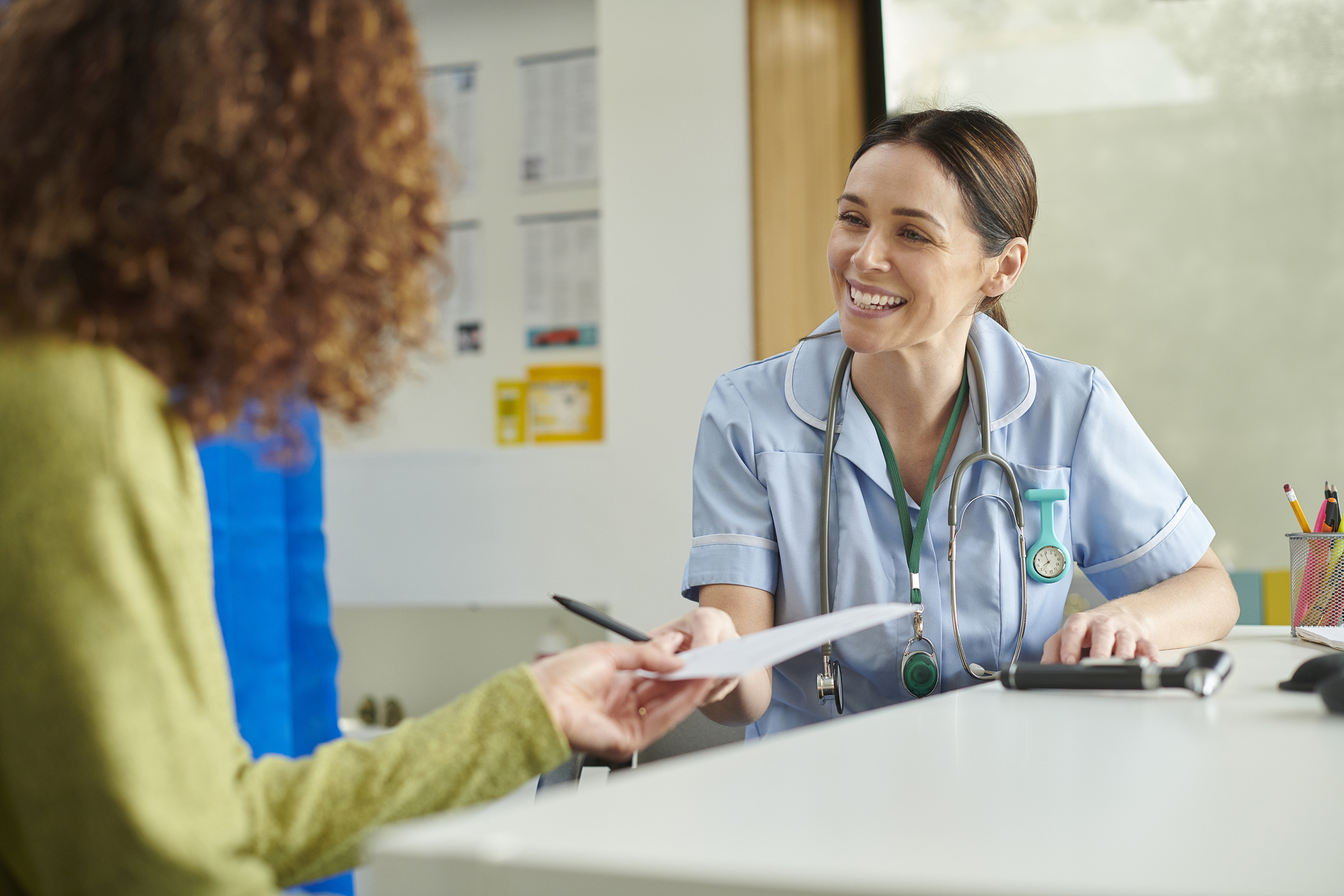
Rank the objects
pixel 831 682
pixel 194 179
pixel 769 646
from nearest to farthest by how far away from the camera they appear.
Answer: pixel 194 179, pixel 769 646, pixel 831 682

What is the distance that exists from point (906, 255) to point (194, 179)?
103 cm

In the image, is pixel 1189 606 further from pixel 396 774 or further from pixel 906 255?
pixel 396 774

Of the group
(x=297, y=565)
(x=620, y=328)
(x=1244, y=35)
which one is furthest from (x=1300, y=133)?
(x=297, y=565)

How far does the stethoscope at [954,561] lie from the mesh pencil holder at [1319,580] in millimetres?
348

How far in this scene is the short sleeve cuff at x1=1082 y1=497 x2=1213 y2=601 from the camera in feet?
4.50

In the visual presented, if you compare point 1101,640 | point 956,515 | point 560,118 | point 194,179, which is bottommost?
point 1101,640

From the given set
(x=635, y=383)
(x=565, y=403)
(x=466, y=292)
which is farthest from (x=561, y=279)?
(x=635, y=383)

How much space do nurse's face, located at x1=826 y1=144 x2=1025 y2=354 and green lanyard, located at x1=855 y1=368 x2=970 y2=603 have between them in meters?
0.11

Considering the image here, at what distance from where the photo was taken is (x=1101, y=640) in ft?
3.56

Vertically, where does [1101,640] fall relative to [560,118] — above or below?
below

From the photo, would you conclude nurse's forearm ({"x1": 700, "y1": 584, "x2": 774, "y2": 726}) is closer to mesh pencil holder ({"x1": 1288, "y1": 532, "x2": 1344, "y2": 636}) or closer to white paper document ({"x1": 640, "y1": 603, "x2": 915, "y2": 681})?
white paper document ({"x1": 640, "y1": 603, "x2": 915, "y2": 681})

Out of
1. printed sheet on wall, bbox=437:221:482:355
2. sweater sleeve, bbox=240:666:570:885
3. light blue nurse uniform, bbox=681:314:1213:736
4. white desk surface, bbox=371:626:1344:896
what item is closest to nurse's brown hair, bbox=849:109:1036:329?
light blue nurse uniform, bbox=681:314:1213:736

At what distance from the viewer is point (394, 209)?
28.1 inches

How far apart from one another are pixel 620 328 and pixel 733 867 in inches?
89.0
